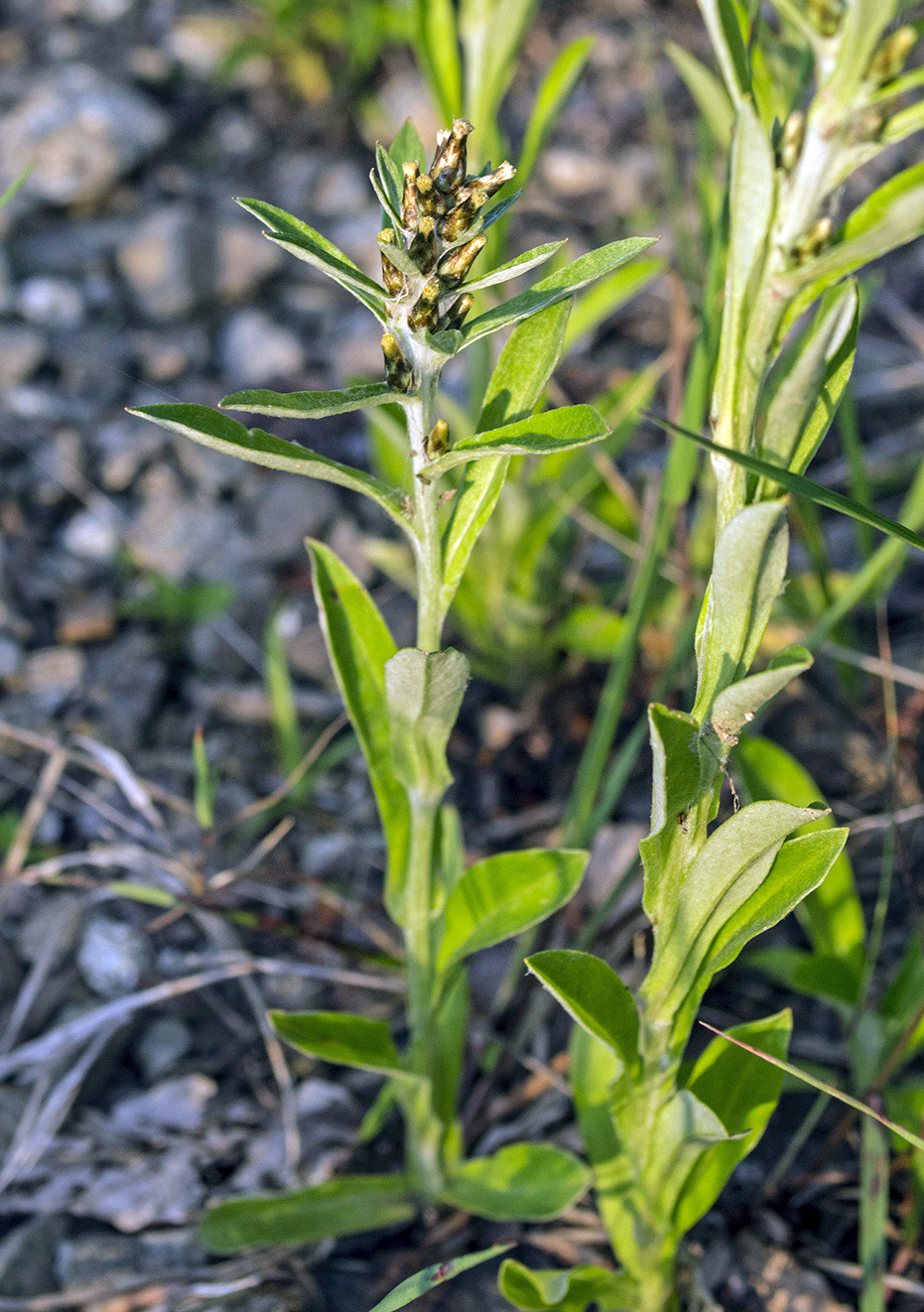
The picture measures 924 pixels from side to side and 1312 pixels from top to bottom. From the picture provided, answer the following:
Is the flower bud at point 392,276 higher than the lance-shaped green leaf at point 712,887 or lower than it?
higher

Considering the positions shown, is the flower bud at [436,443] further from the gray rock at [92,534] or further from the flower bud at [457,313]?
the gray rock at [92,534]

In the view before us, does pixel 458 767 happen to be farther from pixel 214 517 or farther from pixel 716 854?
pixel 716 854

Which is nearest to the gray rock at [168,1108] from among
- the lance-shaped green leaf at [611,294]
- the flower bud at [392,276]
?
the flower bud at [392,276]

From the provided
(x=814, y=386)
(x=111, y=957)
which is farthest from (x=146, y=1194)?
(x=814, y=386)

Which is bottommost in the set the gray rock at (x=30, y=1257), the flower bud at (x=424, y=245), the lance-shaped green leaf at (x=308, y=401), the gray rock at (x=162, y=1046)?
the gray rock at (x=30, y=1257)

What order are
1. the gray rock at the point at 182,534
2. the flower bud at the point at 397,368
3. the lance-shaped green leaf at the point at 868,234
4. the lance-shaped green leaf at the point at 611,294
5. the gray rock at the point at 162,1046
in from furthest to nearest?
the gray rock at the point at 182,534
the lance-shaped green leaf at the point at 611,294
the gray rock at the point at 162,1046
the flower bud at the point at 397,368
the lance-shaped green leaf at the point at 868,234

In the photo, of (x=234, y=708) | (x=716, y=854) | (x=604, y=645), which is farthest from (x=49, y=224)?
(x=716, y=854)

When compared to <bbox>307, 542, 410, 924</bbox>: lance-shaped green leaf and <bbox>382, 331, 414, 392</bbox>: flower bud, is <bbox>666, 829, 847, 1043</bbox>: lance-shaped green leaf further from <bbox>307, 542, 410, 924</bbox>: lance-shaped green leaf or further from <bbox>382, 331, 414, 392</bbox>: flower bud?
<bbox>382, 331, 414, 392</bbox>: flower bud

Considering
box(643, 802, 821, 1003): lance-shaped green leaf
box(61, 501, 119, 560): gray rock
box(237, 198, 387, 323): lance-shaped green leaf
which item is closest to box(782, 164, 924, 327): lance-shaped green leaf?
box(237, 198, 387, 323): lance-shaped green leaf
